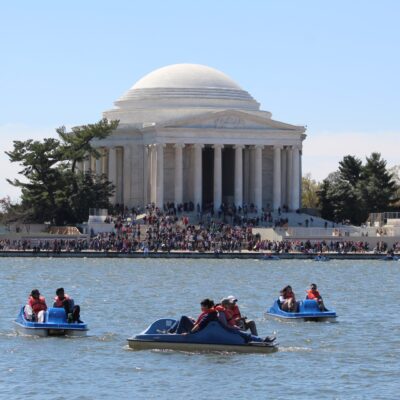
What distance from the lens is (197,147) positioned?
179 m

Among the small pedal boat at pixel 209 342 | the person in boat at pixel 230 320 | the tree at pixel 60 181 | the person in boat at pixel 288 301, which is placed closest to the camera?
the person in boat at pixel 230 320

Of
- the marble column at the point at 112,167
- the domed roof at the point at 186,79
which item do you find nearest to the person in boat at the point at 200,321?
the marble column at the point at 112,167

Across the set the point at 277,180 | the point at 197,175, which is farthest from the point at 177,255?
the point at 277,180

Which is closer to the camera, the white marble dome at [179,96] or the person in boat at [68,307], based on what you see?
the person in boat at [68,307]

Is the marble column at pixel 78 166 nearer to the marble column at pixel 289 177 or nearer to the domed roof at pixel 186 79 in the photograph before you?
the domed roof at pixel 186 79

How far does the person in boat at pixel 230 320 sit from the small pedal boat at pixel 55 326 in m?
6.71

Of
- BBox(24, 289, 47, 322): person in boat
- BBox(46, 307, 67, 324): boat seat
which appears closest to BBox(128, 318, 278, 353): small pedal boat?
BBox(46, 307, 67, 324): boat seat

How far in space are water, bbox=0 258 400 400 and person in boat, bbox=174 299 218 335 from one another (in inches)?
36.4

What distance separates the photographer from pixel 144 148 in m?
183

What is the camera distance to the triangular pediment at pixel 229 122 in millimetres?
178000

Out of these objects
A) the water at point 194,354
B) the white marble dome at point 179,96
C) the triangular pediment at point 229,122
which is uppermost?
the white marble dome at point 179,96

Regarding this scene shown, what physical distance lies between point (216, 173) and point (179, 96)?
37.7 feet

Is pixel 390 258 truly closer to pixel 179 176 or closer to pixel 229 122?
pixel 179 176

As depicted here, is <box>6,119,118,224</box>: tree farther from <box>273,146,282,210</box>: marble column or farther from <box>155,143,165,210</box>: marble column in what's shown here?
<box>273,146,282,210</box>: marble column
